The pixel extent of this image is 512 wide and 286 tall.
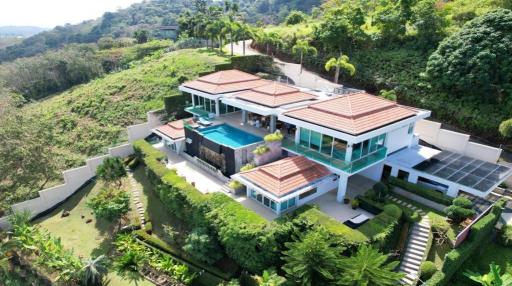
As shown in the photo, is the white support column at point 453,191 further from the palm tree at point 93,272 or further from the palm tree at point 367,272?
the palm tree at point 93,272

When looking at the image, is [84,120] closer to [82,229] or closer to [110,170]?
[110,170]

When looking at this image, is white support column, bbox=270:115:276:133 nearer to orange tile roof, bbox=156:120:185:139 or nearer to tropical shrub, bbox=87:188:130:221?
orange tile roof, bbox=156:120:185:139

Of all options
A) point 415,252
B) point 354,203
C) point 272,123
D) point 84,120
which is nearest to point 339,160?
point 354,203

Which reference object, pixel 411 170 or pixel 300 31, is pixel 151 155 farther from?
pixel 300 31

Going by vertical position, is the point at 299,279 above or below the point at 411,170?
below

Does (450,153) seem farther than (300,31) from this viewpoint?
No

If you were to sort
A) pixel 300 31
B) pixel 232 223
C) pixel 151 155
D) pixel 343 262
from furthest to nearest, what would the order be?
1. pixel 300 31
2. pixel 151 155
3. pixel 232 223
4. pixel 343 262

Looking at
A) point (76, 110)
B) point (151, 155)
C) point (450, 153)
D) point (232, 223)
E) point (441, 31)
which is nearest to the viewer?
point (232, 223)

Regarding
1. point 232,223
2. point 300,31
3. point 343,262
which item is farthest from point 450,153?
point 300,31
